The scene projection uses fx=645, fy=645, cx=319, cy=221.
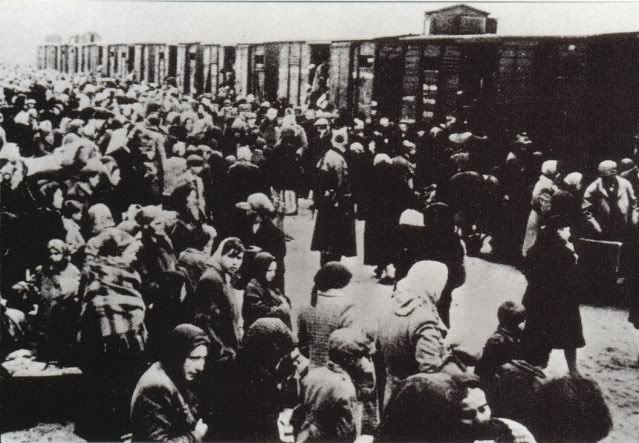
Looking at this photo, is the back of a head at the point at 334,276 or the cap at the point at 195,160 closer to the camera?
the back of a head at the point at 334,276

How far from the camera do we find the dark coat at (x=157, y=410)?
3.33m

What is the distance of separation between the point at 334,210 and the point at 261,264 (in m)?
3.57

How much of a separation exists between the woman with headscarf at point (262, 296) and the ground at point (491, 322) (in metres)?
1.37

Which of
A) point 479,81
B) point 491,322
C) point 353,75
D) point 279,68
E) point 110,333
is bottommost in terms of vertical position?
point 491,322

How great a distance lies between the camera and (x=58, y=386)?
5.51m

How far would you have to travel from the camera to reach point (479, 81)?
1480 centimetres

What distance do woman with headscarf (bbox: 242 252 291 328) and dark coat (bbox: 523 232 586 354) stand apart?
2215mm

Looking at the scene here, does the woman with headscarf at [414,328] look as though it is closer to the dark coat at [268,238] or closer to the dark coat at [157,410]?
the dark coat at [157,410]

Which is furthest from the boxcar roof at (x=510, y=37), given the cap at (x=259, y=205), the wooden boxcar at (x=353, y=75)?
the cap at (x=259, y=205)

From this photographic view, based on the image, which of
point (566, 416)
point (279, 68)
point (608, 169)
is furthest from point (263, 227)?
point (279, 68)

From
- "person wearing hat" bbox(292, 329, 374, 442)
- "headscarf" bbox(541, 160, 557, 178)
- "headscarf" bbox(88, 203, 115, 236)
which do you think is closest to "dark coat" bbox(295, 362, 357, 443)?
"person wearing hat" bbox(292, 329, 374, 442)

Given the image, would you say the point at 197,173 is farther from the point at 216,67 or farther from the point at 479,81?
the point at 216,67

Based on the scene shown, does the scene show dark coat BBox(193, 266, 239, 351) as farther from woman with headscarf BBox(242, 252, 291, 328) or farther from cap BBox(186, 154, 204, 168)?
cap BBox(186, 154, 204, 168)

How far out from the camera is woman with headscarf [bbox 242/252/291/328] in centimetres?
491
